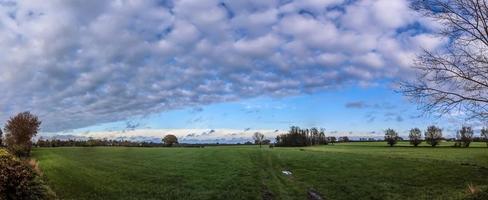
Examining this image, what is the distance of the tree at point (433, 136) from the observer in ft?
453

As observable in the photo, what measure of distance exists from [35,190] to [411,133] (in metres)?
144

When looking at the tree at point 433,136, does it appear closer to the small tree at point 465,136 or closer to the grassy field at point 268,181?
the small tree at point 465,136

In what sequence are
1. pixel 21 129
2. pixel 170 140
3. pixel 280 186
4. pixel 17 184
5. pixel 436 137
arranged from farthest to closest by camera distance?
1. pixel 170 140
2. pixel 436 137
3. pixel 21 129
4. pixel 280 186
5. pixel 17 184

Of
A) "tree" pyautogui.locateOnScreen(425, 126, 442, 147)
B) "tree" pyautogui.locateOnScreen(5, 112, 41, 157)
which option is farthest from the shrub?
"tree" pyautogui.locateOnScreen(425, 126, 442, 147)

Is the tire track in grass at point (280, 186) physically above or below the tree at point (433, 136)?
below

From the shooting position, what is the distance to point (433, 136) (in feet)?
465

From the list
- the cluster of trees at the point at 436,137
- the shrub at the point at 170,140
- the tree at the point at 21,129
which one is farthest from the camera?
the shrub at the point at 170,140

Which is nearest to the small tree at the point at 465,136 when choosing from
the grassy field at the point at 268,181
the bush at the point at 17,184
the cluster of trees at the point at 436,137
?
the cluster of trees at the point at 436,137

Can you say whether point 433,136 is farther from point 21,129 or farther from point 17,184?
point 17,184

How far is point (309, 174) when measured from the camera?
50281mm

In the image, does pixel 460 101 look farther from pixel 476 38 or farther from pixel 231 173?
pixel 231 173

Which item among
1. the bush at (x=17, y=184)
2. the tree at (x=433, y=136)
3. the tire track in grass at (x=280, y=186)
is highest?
the tree at (x=433, y=136)

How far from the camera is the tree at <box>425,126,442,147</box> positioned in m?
138

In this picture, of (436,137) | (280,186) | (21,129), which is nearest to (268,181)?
(280,186)
